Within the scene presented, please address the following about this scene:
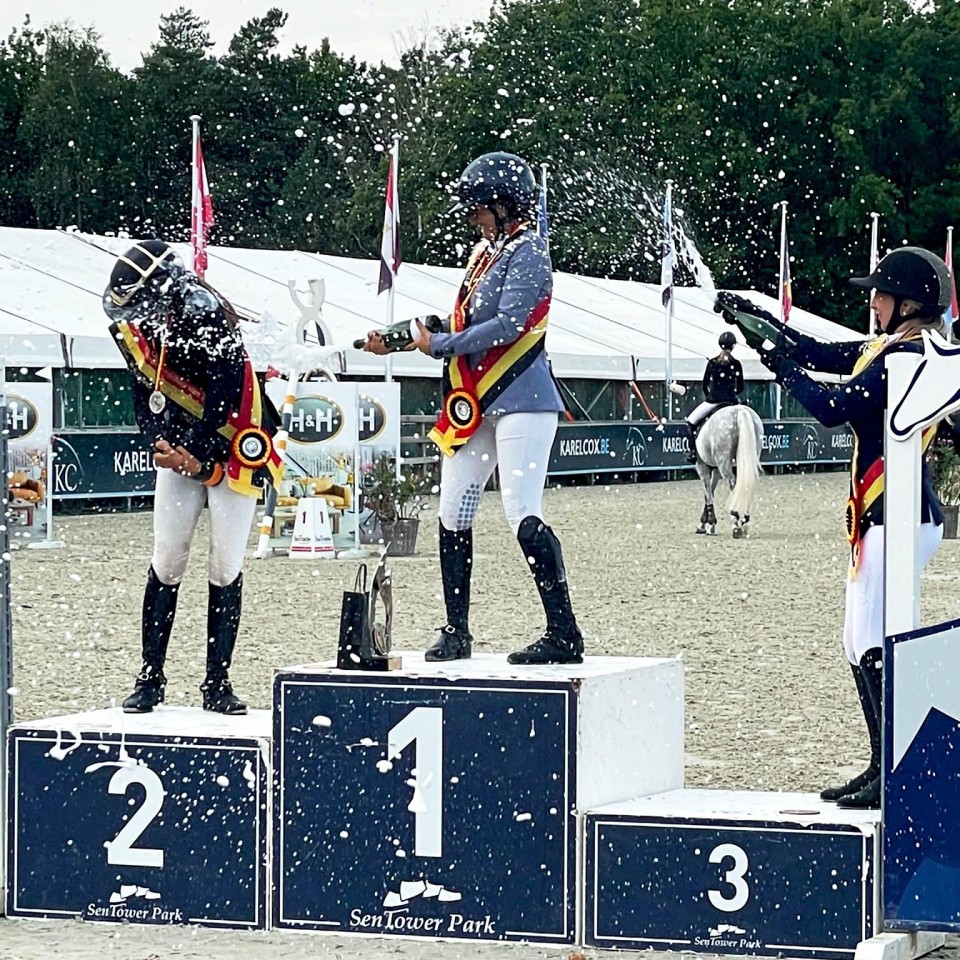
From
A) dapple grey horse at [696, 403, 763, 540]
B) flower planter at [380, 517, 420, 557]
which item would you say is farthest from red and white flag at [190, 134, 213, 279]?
dapple grey horse at [696, 403, 763, 540]

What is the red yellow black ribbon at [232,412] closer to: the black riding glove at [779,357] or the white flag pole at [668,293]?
the black riding glove at [779,357]

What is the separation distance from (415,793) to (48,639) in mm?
6372

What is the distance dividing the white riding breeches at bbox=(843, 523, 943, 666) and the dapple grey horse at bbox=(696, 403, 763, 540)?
43.7ft

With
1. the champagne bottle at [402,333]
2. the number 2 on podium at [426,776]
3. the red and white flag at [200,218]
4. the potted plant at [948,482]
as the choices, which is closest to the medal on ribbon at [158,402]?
the champagne bottle at [402,333]

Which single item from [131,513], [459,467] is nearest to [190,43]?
[131,513]

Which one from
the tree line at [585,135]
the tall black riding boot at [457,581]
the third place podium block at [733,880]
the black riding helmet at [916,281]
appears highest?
the tree line at [585,135]

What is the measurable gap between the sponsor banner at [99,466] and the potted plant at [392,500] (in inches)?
203

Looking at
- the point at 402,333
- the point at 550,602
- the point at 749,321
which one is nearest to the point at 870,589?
the point at 749,321

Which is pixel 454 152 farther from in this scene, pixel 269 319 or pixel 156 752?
pixel 156 752

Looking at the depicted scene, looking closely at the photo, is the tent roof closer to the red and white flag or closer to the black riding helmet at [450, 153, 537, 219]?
the red and white flag

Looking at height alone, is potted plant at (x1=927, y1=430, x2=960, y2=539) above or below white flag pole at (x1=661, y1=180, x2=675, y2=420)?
below

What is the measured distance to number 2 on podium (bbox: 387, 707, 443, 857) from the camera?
5.56m

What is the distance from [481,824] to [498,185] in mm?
2041

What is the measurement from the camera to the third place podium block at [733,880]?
5.28m
